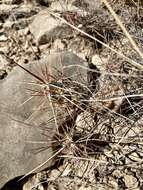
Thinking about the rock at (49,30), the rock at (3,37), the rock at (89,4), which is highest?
the rock at (89,4)

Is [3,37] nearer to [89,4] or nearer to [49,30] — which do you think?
[49,30]

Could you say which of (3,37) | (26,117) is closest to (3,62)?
(3,37)

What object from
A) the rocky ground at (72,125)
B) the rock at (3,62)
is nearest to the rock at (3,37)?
the rock at (3,62)

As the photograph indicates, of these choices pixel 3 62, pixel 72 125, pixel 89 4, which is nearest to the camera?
pixel 72 125

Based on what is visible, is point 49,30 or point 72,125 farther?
point 49,30

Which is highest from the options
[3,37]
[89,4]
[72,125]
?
[89,4]

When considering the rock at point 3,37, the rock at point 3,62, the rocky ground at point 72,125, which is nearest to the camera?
the rocky ground at point 72,125

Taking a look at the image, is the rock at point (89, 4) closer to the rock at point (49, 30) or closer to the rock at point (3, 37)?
→ the rock at point (49, 30)

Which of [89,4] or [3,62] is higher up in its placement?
[89,4]
